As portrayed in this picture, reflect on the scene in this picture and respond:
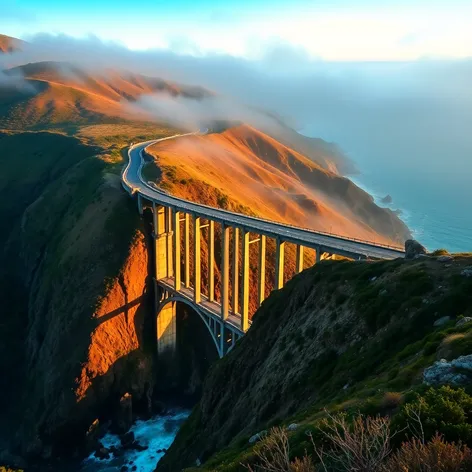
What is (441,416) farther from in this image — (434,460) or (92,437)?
(92,437)

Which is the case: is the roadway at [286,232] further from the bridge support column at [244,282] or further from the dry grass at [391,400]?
the dry grass at [391,400]

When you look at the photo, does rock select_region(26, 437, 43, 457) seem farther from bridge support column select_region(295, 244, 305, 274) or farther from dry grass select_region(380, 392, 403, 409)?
dry grass select_region(380, 392, 403, 409)

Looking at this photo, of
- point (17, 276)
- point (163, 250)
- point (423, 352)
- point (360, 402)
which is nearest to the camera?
point (360, 402)

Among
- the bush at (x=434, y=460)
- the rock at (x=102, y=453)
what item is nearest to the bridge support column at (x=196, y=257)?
the rock at (x=102, y=453)

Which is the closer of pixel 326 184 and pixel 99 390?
pixel 99 390

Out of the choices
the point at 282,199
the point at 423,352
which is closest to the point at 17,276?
the point at 282,199

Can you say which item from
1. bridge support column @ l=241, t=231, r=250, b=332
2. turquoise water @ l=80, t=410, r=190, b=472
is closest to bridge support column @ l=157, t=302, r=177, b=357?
turquoise water @ l=80, t=410, r=190, b=472

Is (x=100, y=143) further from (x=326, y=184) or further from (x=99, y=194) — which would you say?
(x=326, y=184)
